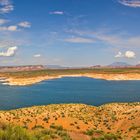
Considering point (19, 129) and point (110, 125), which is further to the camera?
point (110, 125)

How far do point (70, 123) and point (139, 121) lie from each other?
8.05 meters

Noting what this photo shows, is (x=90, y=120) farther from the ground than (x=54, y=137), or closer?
closer

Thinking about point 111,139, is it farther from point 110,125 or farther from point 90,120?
point 90,120

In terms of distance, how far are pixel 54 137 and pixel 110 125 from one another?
1950cm

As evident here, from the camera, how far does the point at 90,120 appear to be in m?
42.6

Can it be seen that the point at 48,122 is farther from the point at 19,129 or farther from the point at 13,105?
the point at 13,105

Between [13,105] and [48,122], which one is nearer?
[48,122]

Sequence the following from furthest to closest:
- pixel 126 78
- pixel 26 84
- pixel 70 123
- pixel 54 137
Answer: pixel 126 78, pixel 26 84, pixel 70 123, pixel 54 137

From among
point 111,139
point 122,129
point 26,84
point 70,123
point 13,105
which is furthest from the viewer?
point 26,84

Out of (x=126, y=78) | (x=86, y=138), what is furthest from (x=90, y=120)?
(x=126, y=78)

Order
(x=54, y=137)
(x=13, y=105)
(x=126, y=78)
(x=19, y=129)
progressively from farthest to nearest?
(x=126, y=78) < (x=13, y=105) < (x=54, y=137) < (x=19, y=129)

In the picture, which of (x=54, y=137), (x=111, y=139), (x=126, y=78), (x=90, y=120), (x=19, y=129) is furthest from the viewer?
(x=126, y=78)

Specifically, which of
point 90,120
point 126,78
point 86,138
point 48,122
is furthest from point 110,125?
point 126,78

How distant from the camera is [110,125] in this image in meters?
39.5
